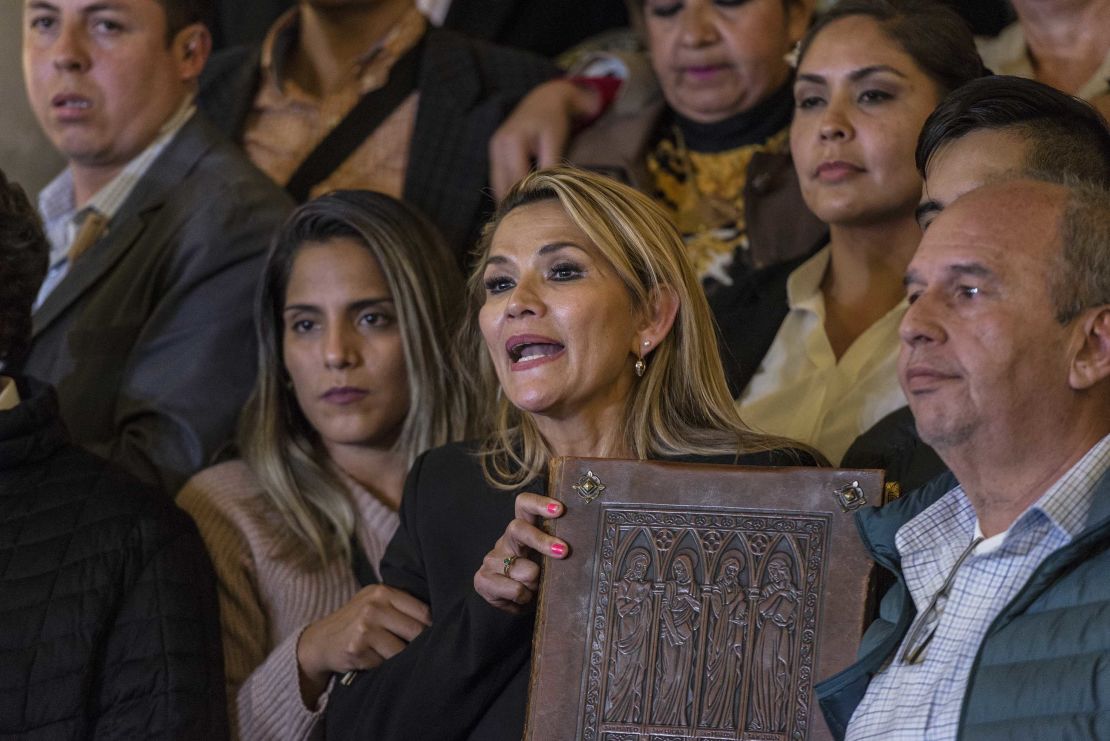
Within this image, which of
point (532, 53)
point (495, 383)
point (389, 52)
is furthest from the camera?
point (532, 53)

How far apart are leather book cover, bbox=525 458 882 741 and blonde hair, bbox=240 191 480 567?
87cm

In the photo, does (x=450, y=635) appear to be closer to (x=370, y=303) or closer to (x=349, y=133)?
(x=370, y=303)

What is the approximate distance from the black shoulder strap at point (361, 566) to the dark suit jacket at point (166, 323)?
36 centimetres

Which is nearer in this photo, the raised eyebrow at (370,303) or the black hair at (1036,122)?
the black hair at (1036,122)

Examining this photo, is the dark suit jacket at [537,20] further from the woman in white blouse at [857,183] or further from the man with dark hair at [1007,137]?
the man with dark hair at [1007,137]

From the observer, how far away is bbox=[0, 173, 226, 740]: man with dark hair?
7.82ft

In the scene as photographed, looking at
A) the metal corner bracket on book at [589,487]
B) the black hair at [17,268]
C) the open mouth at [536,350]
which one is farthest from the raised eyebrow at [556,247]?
the black hair at [17,268]

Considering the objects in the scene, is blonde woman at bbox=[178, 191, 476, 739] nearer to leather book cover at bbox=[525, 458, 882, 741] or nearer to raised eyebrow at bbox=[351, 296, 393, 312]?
raised eyebrow at bbox=[351, 296, 393, 312]

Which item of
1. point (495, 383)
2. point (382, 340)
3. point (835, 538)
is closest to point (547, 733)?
point (835, 538)

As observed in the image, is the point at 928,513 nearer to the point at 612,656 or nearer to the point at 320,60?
the point at 612,656

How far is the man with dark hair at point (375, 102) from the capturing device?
3428mm

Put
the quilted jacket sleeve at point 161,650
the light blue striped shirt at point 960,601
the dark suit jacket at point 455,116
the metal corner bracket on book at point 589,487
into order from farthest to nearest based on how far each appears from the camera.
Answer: the dark suit jacket at point 455,116 < the quilted jacket sleeve at point 161,650 < the metal corner bracket on book at point 589,487 < the light blue striped shirt at point 960,601

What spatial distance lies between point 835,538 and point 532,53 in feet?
7.00

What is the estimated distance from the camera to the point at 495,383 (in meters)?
2.67
